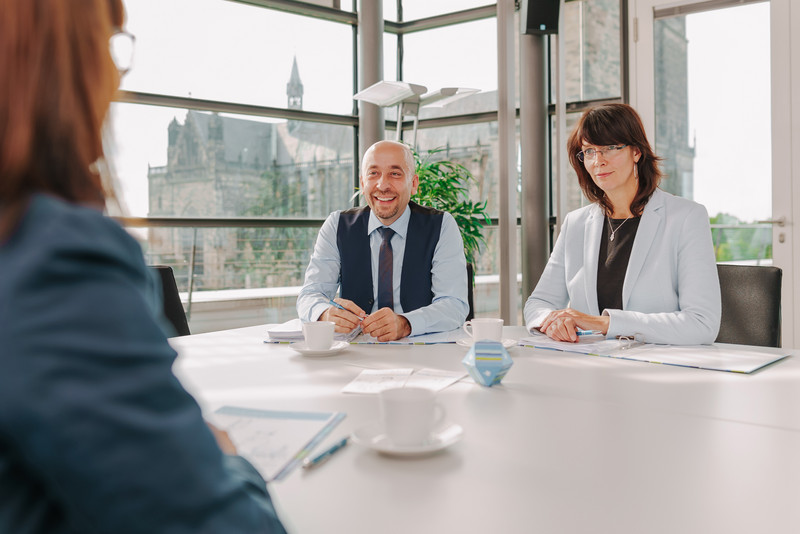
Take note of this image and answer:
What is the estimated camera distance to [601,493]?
75 cm

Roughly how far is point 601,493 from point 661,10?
4.03 metres

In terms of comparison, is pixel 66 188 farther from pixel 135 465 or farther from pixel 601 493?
pixel 601 493

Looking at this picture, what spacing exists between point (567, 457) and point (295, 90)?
4.10m

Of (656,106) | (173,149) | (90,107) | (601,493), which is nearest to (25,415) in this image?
(90,107)

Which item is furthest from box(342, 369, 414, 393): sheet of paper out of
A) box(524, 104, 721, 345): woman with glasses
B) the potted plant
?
the potted plant

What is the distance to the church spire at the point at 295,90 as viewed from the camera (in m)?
4.52

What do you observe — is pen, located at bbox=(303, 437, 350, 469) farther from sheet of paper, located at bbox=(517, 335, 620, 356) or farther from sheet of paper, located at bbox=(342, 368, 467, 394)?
sheet of paper, located at bbox=(517, 335, 620, 356)

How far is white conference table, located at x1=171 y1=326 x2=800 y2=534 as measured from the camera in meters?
0.70

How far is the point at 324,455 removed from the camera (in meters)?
0.86

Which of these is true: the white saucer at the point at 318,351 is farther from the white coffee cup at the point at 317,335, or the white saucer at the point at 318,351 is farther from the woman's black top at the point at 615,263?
the woman's black top at the point at 615,263

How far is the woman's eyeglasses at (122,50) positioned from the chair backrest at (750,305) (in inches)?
76.5

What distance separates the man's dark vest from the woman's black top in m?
0.66

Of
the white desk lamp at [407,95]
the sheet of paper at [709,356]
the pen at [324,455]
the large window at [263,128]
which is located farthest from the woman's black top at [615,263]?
the large window at [263,128]

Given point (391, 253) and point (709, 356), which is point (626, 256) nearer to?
point (709, 356)
